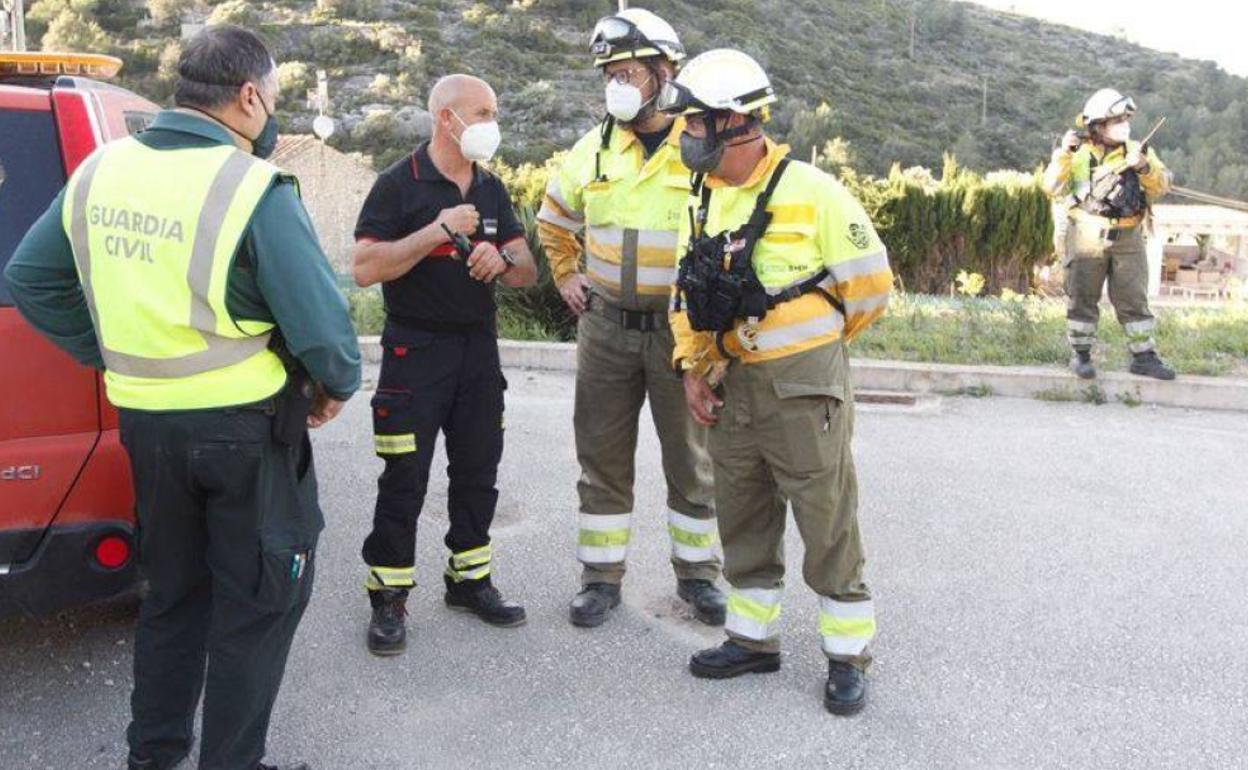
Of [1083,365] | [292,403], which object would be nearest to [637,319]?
[292,403]

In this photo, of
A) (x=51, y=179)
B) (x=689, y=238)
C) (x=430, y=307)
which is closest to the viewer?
(x=51, y=179)

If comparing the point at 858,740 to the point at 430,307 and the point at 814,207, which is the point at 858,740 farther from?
the point at 430,307

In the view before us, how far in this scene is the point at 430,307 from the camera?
12.7ft

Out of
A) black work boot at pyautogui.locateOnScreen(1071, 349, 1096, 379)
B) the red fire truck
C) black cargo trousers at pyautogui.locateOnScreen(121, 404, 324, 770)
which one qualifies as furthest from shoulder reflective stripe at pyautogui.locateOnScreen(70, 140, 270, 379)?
black work boot at pyautogui.locateOnScreen(1071, 349, 1096, 379)

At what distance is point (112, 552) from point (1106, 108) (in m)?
6.71

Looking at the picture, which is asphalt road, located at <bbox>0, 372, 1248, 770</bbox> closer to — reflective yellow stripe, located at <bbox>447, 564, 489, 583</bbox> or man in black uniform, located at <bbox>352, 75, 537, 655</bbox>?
reflective yellow stripe, located at <bbox>447, 564, 489, 583</bbox>

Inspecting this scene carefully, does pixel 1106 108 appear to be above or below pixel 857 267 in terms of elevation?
above

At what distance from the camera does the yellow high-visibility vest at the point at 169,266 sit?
2.57 m

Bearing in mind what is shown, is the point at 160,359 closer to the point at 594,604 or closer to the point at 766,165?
the point at 766,165

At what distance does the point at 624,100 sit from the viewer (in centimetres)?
397

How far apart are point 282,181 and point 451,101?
4.16 feet

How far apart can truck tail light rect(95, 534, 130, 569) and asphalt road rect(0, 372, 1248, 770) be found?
519 millimetres

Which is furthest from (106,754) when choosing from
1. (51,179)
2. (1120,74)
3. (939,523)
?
(1120,74)

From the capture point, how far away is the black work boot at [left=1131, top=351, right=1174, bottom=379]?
24.2 feet
